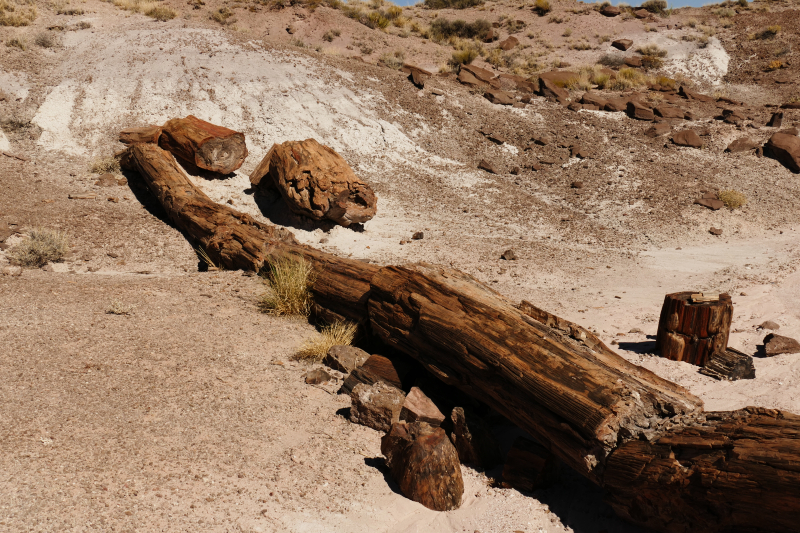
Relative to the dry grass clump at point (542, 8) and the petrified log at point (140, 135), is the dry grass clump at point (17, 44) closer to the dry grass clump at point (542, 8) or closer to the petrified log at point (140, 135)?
the petrified log at point (140, 135)

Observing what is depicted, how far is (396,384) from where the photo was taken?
484 centimetres

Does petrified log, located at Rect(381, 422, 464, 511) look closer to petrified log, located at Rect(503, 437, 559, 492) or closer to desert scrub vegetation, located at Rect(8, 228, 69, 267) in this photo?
petrified log, located at Rect(503, 437, 559, 492)

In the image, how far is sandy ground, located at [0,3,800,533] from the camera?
3523mm

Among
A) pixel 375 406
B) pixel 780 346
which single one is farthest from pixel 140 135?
pixel 780 346

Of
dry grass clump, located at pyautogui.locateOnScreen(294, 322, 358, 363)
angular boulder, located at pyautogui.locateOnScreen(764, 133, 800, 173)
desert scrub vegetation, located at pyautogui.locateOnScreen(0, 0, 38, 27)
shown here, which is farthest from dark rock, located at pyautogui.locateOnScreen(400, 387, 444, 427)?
desert scrub vegetation, located at pyautogui.locateOnScreen(0, 0, 38, 27)

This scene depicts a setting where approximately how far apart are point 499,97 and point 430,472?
15234 mm

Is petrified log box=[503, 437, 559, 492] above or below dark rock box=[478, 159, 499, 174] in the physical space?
below

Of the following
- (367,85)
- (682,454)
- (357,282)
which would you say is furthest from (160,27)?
(682,454)

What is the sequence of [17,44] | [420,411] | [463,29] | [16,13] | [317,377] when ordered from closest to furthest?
1. [420,411]
2. [317,377]
3. [17,44]
4. [16,13]
5. [463,29]

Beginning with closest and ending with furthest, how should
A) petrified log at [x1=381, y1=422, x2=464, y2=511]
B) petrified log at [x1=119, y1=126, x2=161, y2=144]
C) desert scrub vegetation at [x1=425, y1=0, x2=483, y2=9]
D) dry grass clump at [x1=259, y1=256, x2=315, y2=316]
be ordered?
petrified log at [x1=381, y1=422, x2=464, y2=511], dry grass clump at [x1=259, y1=256, x2=315, y2=316], petrified log at [x1=119, y1=126, x2=161, y2=144], desert scrub vegetation at [x1=425, y1=0, x2=483, y2=9]

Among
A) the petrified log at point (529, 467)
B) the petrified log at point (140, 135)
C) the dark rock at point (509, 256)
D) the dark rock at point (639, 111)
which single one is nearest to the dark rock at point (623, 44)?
the dark rock at point (639, 111)

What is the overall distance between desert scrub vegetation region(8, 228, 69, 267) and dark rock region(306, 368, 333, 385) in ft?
16.2

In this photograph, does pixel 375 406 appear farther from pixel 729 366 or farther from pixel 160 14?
pixel 160 14

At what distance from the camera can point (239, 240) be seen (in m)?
7.65
